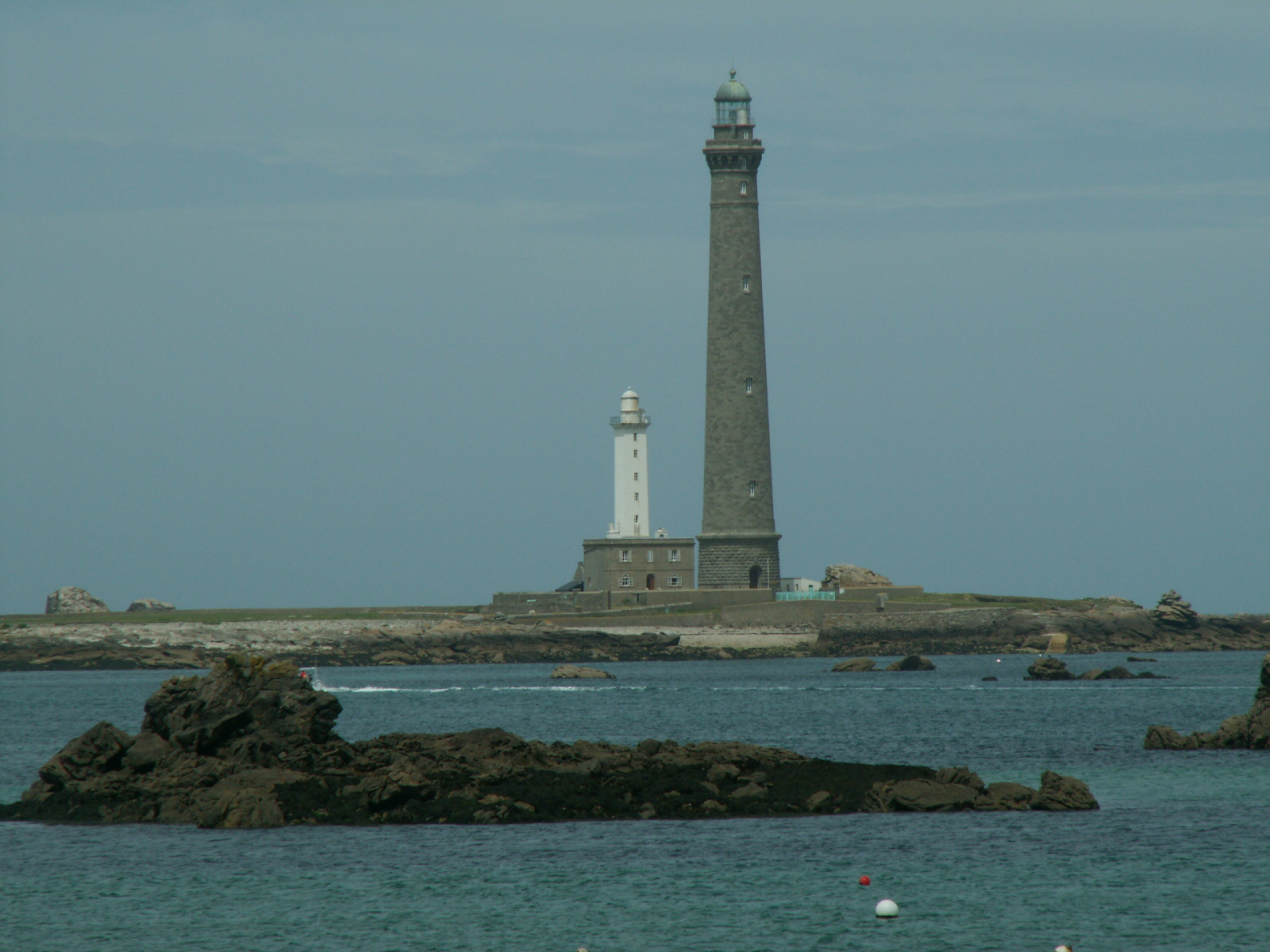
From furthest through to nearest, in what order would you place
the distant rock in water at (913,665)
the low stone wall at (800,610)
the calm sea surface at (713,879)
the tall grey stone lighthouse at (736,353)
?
the low stone wall at (800,610), the tall grey stone lighthouse at (736,353), the distant rock in water at (913,665), the calm sea surface at (713,879)

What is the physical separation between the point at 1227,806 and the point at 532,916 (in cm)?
1251

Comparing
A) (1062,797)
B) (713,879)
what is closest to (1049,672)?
(1062,797)

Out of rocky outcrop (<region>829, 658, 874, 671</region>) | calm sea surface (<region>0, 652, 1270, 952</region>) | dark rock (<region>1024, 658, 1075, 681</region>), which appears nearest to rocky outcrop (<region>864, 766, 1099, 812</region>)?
calm sea surface (<region>0, 652, 1270, 952</region>)

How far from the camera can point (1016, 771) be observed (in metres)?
30.6

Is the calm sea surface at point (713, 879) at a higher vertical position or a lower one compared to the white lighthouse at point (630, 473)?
lower

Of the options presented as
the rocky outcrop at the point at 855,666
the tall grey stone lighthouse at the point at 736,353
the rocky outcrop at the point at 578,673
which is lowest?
the rocky outcrop at the point at 578,673

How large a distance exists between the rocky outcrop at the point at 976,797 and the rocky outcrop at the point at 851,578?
5610 cm

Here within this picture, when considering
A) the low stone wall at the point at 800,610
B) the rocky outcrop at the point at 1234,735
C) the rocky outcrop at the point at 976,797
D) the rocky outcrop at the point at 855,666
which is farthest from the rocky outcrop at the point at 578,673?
the rocky outcrop at the point at 976,797

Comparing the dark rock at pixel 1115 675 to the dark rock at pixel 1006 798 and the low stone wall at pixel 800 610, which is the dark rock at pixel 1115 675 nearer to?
the low stone wall at pixel 800 610

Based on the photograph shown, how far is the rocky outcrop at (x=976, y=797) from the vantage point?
2508 cm

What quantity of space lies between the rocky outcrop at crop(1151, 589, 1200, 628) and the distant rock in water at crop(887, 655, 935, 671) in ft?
59.9

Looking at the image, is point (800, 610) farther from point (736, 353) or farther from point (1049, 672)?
point (1049, 672)

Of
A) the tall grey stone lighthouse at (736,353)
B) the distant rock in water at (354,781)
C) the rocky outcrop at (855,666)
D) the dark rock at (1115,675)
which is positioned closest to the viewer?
the distant rock in water at (354,781)

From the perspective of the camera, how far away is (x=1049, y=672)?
5950 centimetres
